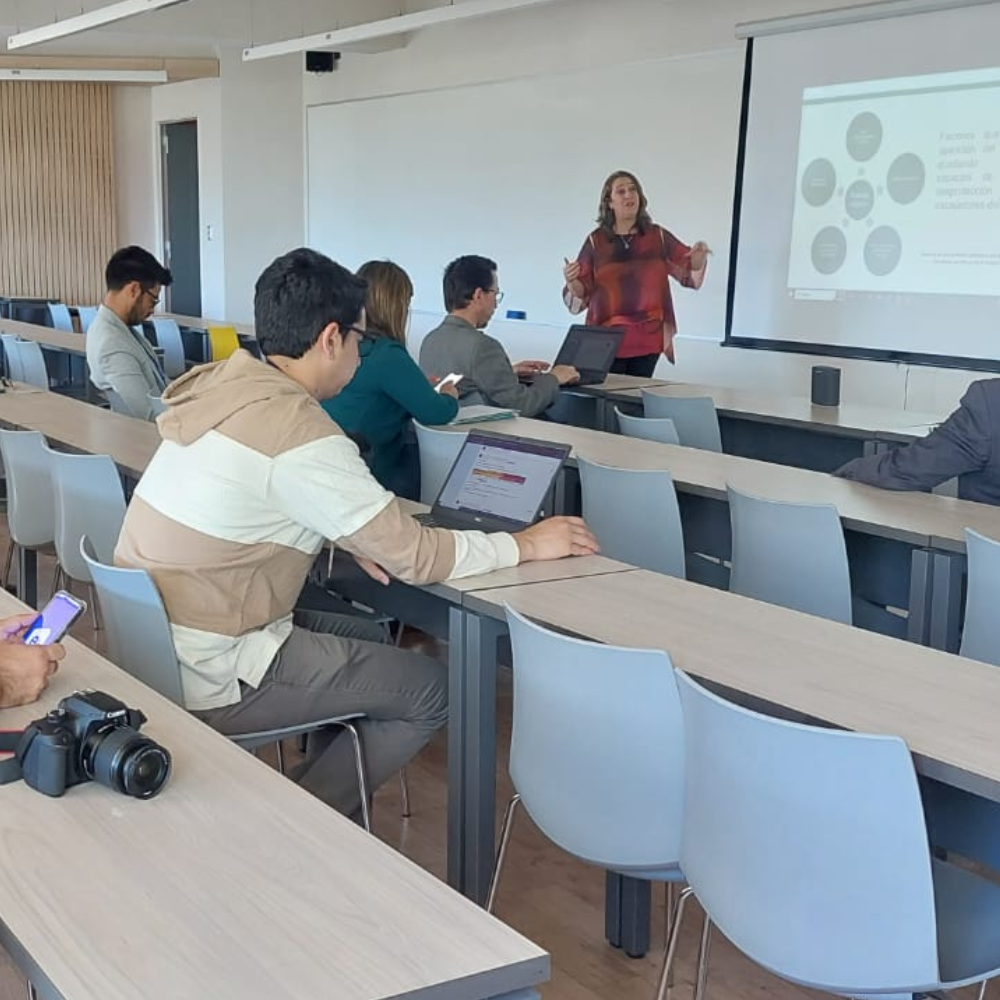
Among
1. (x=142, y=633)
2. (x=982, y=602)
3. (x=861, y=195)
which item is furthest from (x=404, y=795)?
(x=861, y=195)

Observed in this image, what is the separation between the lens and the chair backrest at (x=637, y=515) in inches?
147

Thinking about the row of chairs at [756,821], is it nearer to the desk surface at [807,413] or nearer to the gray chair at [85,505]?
the gray chair at [85,505]

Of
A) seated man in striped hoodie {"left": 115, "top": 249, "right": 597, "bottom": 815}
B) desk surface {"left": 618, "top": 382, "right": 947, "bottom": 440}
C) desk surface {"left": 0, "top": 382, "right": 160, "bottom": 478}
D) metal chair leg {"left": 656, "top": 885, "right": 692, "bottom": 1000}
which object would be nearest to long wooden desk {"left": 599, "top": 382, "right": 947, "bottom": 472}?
desk surface {"left": 618, "top": 382, "right": 947, "bottom": 440}

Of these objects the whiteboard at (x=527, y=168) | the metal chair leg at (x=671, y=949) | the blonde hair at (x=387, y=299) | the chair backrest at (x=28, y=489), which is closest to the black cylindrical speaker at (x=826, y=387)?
the blonde hair at (x=387, y=299)

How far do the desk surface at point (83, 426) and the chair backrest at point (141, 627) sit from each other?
50.9 inches

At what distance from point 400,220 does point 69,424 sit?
22.0ft

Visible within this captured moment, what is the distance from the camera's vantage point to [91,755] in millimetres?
1644

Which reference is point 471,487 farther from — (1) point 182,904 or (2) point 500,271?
(2) point 500,271

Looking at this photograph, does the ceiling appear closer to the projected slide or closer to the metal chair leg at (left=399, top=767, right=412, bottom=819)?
the projected slide

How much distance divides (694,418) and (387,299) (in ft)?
Result: 5.00

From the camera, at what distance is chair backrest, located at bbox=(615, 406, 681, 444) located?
4840 mm

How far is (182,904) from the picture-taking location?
1379 mm

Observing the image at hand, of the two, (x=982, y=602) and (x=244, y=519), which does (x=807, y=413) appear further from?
(x=244, y=519)

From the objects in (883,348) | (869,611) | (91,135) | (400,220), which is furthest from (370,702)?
(91,135)
